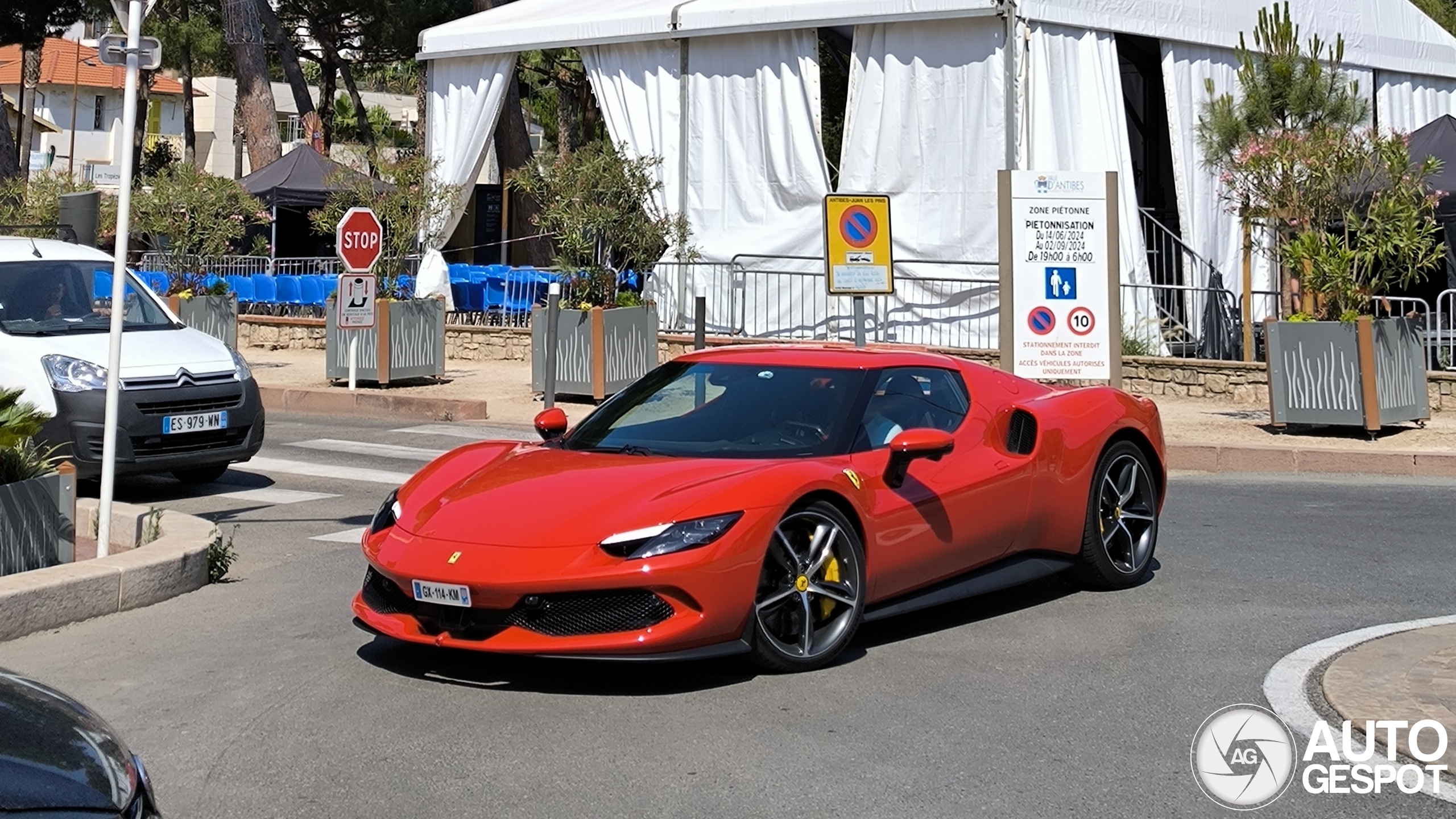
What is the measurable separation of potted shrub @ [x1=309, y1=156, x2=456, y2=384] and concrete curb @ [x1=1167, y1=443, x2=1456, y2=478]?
9180 mm

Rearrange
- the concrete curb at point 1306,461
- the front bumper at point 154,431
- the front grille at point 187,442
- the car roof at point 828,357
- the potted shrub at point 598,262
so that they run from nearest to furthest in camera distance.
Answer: the car roof at point 828,357 → the front bumper at point 154,431 → the front grille at point 187,442 → the concrete curb at point 1306,461 → the potted shrub at point 598,262

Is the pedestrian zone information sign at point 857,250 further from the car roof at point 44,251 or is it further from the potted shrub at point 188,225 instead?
the potted shrub at point 188,225

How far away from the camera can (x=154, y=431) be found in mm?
11172

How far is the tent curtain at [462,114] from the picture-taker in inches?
1000

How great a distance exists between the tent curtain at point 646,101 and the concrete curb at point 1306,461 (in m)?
11.0

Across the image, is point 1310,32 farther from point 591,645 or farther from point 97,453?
point 591,645

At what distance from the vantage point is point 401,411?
58.3 feet

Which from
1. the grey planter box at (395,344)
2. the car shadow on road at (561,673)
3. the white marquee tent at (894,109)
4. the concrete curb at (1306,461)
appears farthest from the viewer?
the white marquee tent at (894,109)

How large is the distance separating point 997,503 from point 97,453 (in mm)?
6498

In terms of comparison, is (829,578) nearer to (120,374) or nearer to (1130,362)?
(120,374)

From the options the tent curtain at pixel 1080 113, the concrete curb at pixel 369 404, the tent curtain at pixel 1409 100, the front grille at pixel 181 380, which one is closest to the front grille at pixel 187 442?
the front grille at pixel 181 380

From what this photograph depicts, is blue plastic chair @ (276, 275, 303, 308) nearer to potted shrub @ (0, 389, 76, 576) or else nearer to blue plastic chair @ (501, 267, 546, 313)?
blue plastic chair @ (501, 267, 546, 313)

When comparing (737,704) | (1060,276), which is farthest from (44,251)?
(1060,276)

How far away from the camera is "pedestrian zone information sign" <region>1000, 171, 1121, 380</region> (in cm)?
1538
